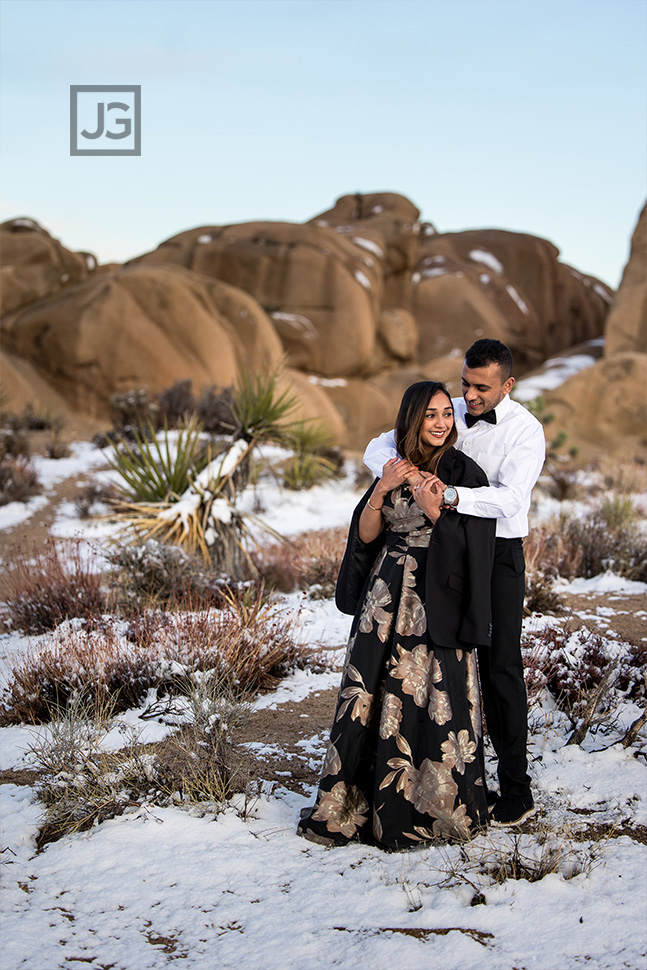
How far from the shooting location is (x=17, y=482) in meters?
11.4

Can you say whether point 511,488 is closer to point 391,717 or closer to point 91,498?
point 391,717

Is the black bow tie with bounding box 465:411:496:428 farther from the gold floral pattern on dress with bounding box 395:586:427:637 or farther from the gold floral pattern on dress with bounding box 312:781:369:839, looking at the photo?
the gold floral pattern on dress with bounding box 312:781:369:839

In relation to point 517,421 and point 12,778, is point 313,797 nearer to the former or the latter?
point 12,778

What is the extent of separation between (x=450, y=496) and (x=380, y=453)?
0.36 metres

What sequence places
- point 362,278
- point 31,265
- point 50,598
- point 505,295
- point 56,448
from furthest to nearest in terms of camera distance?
point 505,295, point 362,278, point 31,265, point 56,448, point 50,598

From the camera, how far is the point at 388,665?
3344mm

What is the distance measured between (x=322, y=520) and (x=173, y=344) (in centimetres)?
939

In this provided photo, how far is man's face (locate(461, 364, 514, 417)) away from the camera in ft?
11.1

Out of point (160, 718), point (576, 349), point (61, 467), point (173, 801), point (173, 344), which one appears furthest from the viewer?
point (576, 349)

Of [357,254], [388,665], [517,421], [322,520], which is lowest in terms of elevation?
[322,520]

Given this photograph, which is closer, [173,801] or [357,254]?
[173,801]

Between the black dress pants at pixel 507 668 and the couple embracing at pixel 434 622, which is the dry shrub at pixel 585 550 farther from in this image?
the couple embracing at pixel 434 622

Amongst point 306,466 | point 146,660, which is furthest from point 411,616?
point 306,466

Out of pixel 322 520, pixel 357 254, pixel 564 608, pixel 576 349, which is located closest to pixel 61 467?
pixel 322 520
